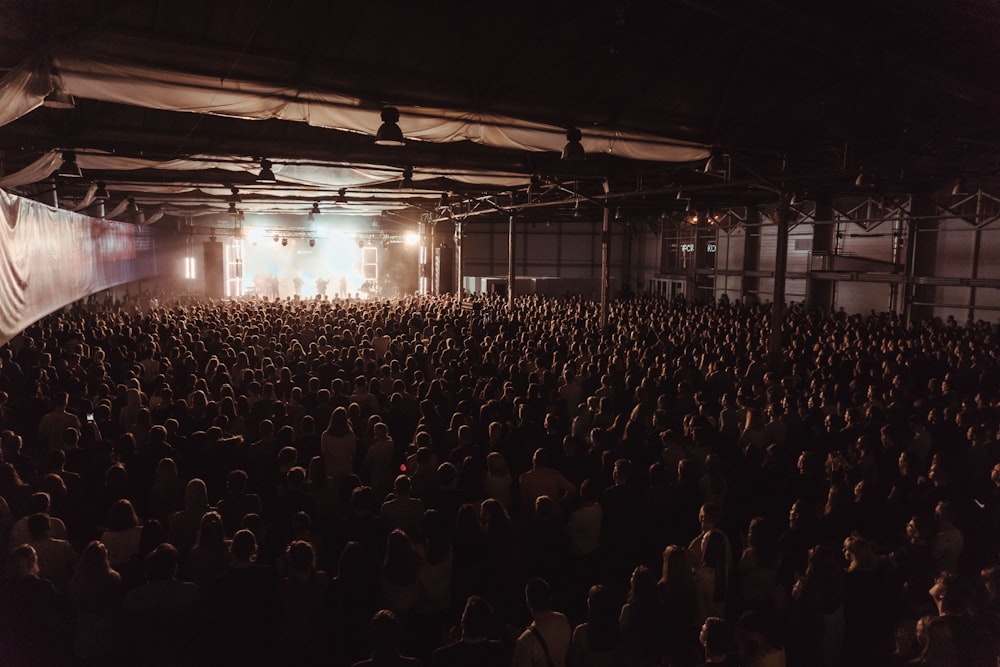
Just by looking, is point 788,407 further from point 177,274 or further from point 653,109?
point 177,274

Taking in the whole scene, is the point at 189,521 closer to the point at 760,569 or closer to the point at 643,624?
the point at 643,624

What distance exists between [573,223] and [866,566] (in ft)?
111

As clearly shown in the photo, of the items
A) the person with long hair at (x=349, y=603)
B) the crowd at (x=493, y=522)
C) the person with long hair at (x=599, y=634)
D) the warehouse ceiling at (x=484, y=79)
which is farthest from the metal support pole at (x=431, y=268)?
the person with long hair at (x=599, y=634)

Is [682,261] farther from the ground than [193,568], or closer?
farther from the ground

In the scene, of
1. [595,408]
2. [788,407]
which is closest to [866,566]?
[788,407]

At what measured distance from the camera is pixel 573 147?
8.00m

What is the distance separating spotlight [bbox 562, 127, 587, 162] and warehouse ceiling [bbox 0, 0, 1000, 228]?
0.29 ft

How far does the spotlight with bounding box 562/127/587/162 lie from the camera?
7.98 m

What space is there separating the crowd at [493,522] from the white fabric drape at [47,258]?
106 cm

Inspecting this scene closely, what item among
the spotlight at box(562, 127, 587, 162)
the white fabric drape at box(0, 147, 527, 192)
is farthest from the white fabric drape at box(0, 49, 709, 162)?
the white fabric drape at box(0, 147, 527, 192)

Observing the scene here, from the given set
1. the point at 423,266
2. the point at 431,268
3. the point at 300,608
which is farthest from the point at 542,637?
the point at 423,266

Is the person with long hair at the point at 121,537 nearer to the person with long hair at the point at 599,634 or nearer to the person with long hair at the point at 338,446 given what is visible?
the person with long hair at the point at 338,446

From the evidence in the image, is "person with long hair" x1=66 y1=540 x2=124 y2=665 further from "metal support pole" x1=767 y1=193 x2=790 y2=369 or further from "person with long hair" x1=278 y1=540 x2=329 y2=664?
"metal support pole" x1=767 y1=193 x2=790 y2=369

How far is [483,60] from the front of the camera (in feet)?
23.4
